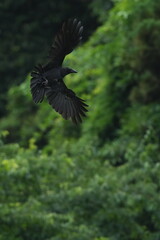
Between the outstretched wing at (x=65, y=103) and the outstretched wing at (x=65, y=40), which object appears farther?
the outstretched wing at (x=65, y=103)

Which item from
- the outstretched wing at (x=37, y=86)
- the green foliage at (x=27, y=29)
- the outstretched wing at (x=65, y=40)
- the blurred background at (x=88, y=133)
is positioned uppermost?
the green foliage at (x=27, y=29)

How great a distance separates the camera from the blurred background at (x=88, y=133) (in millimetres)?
10766

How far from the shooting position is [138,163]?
42.3ft

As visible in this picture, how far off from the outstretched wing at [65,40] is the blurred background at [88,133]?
1.07m

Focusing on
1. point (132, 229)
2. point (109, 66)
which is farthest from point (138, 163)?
point (109, 66)

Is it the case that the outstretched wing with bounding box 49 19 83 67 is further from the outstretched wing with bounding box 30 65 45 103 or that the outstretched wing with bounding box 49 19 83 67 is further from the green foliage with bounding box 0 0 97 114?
the green foliage with bounding box 0 0 97 114

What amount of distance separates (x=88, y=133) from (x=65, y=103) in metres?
9.28

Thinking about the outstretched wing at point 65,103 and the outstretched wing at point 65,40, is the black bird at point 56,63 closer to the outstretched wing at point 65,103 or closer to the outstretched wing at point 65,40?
the outstretched wing at point 65,40

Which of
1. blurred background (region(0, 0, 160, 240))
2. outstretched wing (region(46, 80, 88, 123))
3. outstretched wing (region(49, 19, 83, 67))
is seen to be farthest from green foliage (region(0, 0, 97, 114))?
outstretched wing (region(49, 19, 83, 67))

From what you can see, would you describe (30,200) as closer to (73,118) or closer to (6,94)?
(73,118)

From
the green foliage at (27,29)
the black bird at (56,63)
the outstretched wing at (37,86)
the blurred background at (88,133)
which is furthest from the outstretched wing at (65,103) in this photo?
the green foliage at (27,29)

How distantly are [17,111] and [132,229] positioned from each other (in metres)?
9.58

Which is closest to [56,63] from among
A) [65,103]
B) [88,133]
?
[65,103]

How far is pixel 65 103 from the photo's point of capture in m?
7.11
